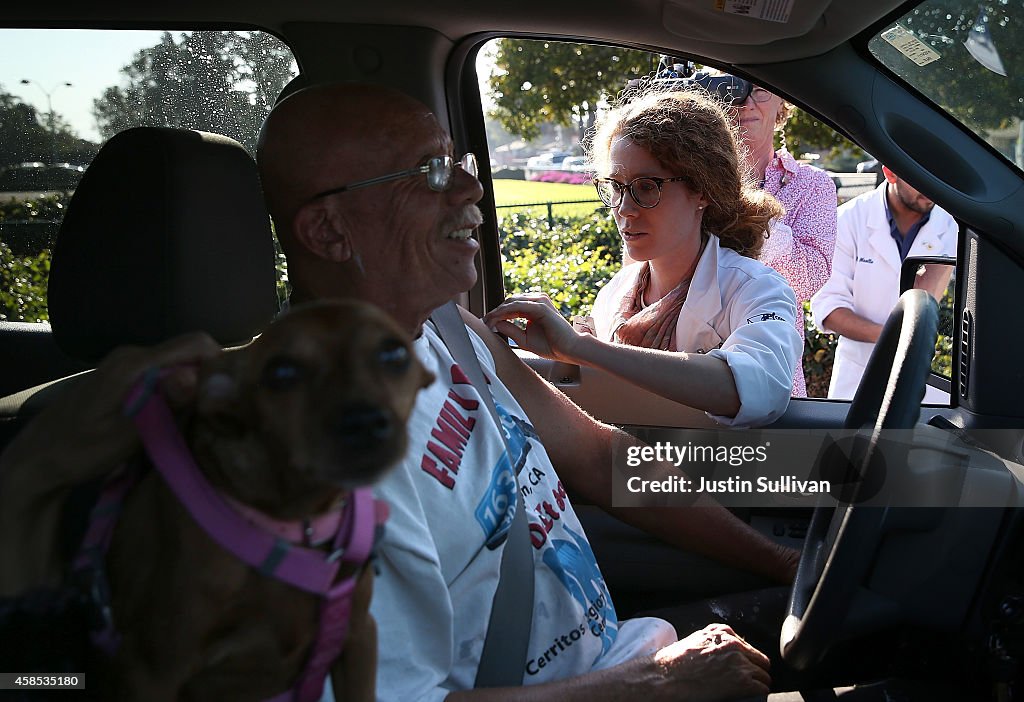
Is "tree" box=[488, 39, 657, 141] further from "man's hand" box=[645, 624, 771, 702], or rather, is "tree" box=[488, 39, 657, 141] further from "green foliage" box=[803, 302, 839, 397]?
"man's hand" box=[645, 624, 771, 702]

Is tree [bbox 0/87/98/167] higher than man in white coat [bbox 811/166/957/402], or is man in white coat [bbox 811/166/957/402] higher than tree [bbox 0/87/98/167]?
tree [bbox 0/87/98/167]

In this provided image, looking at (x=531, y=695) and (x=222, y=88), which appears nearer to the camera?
(x=531, y=695)

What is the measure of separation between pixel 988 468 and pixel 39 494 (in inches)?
65.6

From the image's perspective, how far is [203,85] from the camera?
2355mm

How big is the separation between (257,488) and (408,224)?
3.63 feet

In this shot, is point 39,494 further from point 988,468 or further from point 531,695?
point 988,468

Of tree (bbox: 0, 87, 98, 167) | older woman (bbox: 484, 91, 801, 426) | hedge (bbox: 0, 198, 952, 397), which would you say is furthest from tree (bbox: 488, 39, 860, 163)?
tree (bbox: 0, 87, 98, 167)

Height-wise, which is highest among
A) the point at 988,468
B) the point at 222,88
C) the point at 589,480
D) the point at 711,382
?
the point at 222,88

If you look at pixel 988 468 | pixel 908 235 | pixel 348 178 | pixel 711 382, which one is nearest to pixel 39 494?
pixel 348 178

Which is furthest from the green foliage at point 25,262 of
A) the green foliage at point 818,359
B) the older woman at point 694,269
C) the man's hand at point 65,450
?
the green foliage at point 818,359

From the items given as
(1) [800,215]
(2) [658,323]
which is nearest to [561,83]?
(1) [800,215]

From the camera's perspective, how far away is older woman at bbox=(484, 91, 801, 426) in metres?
2.55

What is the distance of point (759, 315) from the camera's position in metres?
2.69

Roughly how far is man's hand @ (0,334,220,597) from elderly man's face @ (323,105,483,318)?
95 cm
